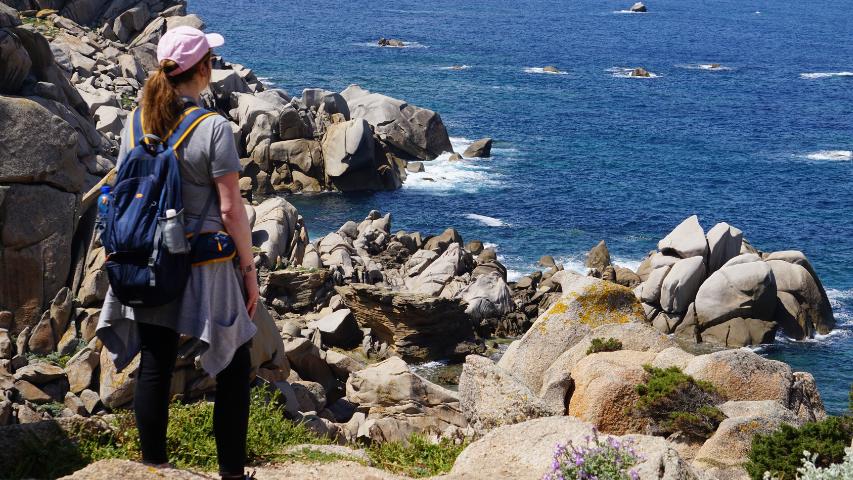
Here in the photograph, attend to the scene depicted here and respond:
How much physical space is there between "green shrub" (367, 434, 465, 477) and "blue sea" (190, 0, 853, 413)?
25510 millimetres

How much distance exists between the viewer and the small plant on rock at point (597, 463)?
788cm

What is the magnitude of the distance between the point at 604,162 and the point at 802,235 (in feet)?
57.7

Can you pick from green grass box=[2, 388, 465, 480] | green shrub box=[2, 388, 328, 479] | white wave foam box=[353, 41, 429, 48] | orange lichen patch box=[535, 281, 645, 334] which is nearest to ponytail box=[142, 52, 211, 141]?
green grass box=[2, 388, 465, 480]

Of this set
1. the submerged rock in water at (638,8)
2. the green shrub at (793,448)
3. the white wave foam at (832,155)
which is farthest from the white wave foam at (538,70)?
the green shrub at (793,448)

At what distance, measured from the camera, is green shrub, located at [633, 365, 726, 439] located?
615 inches

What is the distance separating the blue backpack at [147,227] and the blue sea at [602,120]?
30729 mm

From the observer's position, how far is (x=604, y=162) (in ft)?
224

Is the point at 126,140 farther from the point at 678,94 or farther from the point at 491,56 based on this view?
the point at 491,56

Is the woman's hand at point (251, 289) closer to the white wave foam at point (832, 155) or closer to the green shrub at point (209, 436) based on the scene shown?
the green shrub at point (209, 436)

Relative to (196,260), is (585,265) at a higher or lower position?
lower

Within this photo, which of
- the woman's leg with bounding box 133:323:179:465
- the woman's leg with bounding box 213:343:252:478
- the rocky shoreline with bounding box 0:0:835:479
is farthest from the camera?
the rocky shoreline with bounding box 0:0:835:479

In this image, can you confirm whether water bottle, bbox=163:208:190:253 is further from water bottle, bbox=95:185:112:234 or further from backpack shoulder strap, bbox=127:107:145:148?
backpack shoulder strap, bbox=127:107:145:148

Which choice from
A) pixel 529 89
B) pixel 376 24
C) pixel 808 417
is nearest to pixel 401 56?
pixel 529 89

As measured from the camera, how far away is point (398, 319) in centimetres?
3428
